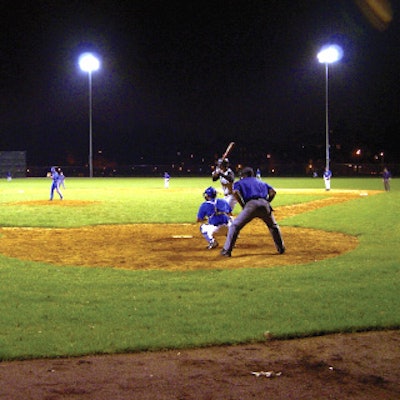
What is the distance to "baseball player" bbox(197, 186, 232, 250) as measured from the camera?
1268 cm

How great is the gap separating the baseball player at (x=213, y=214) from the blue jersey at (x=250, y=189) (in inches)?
45.6

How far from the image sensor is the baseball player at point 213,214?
1268cm

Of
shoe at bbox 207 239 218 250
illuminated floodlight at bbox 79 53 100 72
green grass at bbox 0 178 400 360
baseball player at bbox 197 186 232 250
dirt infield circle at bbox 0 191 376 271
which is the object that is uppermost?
illuminated floodlight at bbox 79 53 100 72

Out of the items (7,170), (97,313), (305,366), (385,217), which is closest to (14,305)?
(97,313)

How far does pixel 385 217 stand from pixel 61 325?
644 inches

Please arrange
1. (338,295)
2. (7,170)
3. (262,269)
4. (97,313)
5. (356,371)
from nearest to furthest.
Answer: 1. (356,371)
2. (97,313)
3. (338,295)
4. (262,269)
5. (7,170)

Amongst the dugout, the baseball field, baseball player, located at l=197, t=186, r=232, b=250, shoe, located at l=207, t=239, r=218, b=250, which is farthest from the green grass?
the dugout

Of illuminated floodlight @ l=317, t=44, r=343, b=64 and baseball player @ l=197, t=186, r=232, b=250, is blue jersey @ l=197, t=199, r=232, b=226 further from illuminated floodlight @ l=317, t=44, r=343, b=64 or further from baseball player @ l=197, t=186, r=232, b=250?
illuminated floodlight @ l=317, t=44, r=343, b=64

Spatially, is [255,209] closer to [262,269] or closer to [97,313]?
[262,269]

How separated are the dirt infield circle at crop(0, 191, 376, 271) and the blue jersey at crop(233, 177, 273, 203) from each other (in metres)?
1.31

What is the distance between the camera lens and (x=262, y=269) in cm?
1050

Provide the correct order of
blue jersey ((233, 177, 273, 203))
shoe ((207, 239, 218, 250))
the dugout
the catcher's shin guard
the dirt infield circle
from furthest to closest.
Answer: the dugout, shoe ((207, 239, 218, 250)), the catcher's shin guard, blue jersey ((233, 177, 273, 203)), the dirt infield circle

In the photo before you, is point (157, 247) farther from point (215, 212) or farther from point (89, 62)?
point (89, 62)

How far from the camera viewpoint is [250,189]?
1155 cm
